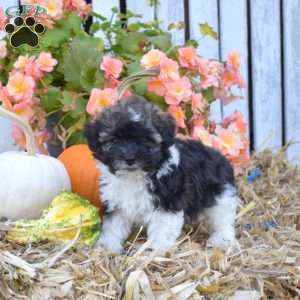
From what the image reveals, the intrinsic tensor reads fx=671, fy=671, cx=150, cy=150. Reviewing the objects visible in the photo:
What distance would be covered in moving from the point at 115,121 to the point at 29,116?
1496mm

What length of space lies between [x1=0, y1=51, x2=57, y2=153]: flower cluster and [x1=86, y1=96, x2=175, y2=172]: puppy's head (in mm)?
1177

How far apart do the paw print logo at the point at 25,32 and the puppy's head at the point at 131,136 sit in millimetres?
1664

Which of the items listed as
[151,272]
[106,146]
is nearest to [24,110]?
[106,146]

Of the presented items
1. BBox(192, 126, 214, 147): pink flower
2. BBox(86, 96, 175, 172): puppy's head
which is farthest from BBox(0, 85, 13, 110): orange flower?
BBox(192, 126, 214, 147): pink flower

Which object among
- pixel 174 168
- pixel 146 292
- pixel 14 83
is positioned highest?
pixel 14 83

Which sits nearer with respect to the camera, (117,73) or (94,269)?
(94,269)

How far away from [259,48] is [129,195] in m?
3.08

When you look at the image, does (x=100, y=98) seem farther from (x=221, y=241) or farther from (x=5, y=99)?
(x=221, y=241)

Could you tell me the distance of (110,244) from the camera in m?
4.07

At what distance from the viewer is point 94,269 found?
344 cm

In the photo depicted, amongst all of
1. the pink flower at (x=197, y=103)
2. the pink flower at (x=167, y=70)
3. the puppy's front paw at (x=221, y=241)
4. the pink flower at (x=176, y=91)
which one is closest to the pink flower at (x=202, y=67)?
the pink flower at (x=197, y=103)

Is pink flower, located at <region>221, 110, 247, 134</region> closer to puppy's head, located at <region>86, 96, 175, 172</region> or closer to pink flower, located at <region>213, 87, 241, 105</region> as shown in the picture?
pink flower, located at <region>213, 87, 241, 105</region>

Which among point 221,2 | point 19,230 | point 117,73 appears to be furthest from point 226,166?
point 221,2

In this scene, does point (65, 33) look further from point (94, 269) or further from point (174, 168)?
point (94, 269)
